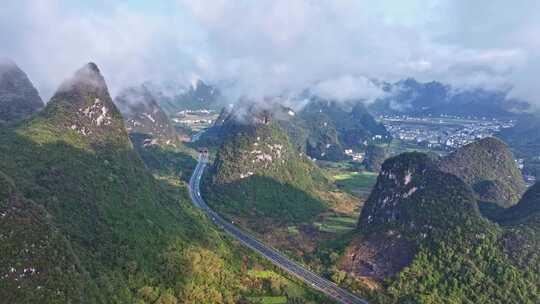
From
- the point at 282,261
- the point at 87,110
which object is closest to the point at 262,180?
the point at 282,261

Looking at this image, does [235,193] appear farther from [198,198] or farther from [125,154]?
[125,154]

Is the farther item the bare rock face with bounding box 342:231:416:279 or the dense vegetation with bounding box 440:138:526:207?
the dense vegetation with bounding box 440:138:526:207

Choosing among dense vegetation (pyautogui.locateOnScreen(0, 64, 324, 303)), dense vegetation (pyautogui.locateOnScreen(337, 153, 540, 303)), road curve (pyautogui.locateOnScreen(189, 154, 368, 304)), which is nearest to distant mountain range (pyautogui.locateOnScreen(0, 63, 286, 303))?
dense vegetation (pyautogui.locateOnScreen(0, 64, 324, 303))

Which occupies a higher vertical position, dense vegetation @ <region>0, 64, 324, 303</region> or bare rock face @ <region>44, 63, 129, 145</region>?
bare rock face @ <region>44, 63, 129, 145</region>

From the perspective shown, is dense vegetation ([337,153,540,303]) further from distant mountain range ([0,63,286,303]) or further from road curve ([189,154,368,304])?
distant mountain range ([0,63,286,303])

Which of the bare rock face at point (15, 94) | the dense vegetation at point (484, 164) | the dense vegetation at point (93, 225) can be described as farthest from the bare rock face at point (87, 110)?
the dense vegetation at point (484, 164)

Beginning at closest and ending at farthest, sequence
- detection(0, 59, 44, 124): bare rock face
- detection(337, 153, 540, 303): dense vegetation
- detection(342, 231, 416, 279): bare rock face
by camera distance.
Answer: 1. detection(337, 153, 540, 303): dense vegetation
2. detection(342, 231, 416, 279): bare rock face
3. detection(0, 59, 44, 124): bare rock face

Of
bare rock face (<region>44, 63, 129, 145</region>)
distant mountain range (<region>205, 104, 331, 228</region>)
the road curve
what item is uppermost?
bare rock face (<region>44, 63, 129, 145</region>)

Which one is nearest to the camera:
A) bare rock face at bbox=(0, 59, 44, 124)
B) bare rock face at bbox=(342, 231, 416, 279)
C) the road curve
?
the road curve

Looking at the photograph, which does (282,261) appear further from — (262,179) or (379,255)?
(262,179)
